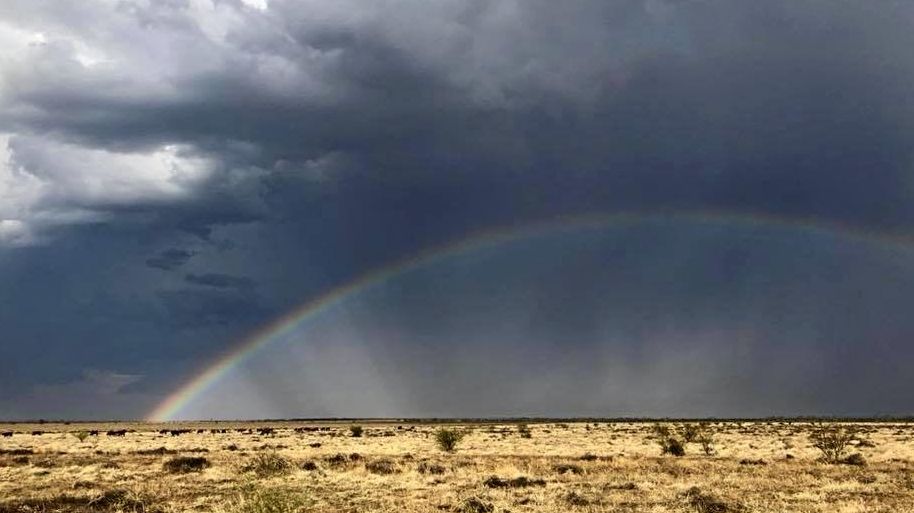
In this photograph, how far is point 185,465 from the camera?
3641 centimetres

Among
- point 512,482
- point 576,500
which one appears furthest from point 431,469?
point 576,500

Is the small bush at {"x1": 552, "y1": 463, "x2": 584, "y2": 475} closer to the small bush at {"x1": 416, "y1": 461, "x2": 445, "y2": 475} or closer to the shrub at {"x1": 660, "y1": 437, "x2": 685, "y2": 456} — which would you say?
the small bush at {"x1": 416, "y1": 461, "x2": 445, "y2": 475}

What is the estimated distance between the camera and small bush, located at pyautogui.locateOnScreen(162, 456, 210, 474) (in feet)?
114

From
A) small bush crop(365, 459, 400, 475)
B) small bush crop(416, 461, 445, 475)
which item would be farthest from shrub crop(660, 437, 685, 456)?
small bush crop(365, 459, 400, 475)

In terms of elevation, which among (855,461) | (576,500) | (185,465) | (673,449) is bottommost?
(576,500)

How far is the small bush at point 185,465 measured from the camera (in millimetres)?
34875

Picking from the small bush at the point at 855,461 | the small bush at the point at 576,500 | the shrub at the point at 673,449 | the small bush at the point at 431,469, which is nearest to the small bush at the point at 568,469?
the small bush at the point at 431,469

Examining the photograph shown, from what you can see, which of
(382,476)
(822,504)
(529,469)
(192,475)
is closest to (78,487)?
(192,475)

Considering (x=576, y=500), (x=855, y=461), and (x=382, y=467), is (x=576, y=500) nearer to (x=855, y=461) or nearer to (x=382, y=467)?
(x=382, y=467)

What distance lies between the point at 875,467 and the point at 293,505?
28.8 meters

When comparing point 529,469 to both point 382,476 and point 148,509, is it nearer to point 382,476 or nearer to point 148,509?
point 382,476

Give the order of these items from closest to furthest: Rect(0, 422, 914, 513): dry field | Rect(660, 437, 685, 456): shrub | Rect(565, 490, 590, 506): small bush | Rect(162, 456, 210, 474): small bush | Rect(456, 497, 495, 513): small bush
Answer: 1. Rect(456, 497, 495, 513): small bush
2. Rect(0, 422, 914, 513): dry field
3. Rect(565, 490, 590, 506): small bush
4. Rect(162, 456, 210, 474): small bush
5. Rect(660, 437, 685, 456): shrub

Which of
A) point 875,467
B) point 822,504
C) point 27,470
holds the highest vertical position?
point 27,470

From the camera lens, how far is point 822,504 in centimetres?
2202
